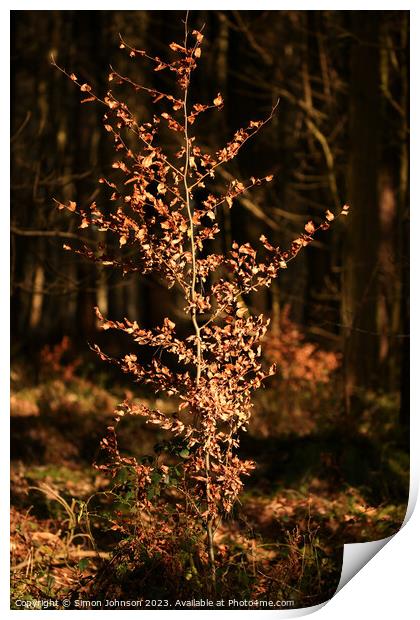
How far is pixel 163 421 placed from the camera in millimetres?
4281

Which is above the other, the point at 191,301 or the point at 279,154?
the point at 279,154

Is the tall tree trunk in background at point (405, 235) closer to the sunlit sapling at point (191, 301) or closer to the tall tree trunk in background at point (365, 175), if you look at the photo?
the tall tree trunk in background at point (365, 175)

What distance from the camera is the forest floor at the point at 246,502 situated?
4.94 meters

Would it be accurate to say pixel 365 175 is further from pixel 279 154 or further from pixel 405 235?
pixel 279 154

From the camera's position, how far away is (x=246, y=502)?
22.4 feet

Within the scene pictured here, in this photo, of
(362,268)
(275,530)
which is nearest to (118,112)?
(275,530)

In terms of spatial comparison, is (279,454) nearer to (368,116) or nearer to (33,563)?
(33,563)

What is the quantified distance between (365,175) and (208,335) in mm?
5237

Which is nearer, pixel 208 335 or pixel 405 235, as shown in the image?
pixel 208 335

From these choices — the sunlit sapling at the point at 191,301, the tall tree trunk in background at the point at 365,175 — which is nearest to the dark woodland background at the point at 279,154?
the tall tree trunk in background at the point at 365,175

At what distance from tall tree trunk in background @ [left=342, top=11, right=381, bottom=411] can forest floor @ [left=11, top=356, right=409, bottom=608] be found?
1.10m

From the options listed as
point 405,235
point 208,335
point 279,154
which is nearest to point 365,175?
point 405,235

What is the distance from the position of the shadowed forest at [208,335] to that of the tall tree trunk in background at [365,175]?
24mm

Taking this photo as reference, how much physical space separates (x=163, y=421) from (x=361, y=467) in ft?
10.3
